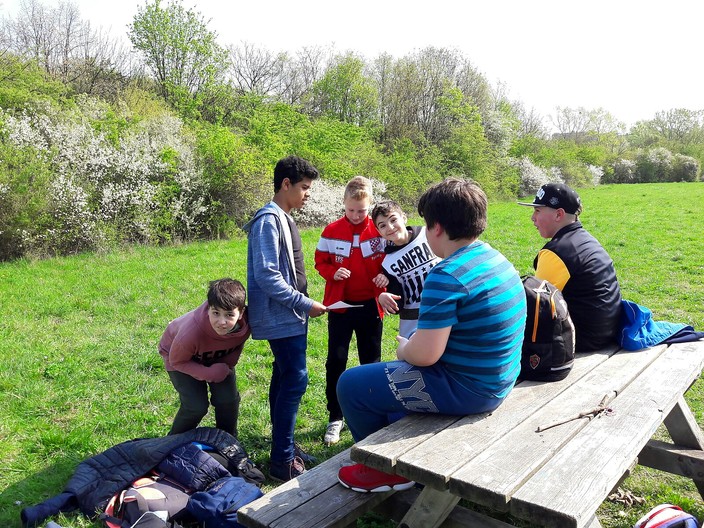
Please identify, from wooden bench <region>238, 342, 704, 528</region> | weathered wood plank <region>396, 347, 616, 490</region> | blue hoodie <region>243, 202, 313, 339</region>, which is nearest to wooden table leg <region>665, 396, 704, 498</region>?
wooden bench <region>238, 342, 704, 528</region>

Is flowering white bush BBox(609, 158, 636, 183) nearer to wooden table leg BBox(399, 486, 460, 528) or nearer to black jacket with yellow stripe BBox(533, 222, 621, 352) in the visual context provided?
black jacket with yellow stripe BBox(533, 222, 621, 352)

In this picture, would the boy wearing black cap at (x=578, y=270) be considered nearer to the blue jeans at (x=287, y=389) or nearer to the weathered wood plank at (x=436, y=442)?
the weathered wood plank at (x=436, y=442)

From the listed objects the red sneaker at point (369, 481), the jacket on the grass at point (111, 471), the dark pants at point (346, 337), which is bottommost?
the jacket on the grass at point (111, 471)

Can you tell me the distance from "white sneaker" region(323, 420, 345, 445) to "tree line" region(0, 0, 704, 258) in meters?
8.81

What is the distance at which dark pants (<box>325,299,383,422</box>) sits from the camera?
4.35 m

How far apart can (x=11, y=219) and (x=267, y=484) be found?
948cm

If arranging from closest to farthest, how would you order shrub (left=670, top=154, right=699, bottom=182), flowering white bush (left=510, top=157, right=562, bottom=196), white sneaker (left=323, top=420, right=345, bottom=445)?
white sneaker (left=323, top=420, right=345, bottom=445)
flowering white bush (left=510, top=157, right=562, bottom=196)
shrub (left=670, top=154, right=699, bottom=182)

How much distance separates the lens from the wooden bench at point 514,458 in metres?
2.09

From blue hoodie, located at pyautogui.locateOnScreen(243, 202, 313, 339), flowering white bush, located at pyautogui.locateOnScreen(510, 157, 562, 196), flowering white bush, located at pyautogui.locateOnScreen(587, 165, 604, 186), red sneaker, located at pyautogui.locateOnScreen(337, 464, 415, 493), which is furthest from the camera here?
flowering white bush, located at pyautogui.locateOnScreen(587, 165, 604, 186)

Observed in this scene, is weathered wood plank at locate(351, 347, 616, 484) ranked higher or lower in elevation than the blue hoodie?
lower

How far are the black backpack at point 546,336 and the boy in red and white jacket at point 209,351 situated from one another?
70.1 inches

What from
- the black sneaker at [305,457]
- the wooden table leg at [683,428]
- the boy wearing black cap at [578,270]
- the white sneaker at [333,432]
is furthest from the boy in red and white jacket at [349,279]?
the wooden table leg at [683,428]

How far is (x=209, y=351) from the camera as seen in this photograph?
3693mm

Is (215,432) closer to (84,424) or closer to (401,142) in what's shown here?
(84,424)
